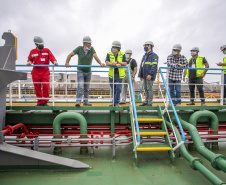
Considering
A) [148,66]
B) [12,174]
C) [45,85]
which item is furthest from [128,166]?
[45,85]

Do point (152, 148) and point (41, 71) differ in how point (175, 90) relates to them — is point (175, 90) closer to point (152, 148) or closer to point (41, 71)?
point (152, 148)

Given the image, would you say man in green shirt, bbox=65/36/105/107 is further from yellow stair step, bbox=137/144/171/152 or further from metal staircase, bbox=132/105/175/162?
Answer: yellow stair step, bbox=137/144/171/152

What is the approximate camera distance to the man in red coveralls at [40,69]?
4609 millimetres

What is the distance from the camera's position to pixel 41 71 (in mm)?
4645

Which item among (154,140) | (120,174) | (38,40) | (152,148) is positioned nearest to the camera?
(120,174)

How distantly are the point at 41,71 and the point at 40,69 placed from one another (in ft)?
0.22

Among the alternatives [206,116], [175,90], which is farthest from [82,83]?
[206,116]

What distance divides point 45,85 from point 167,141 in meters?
3.67

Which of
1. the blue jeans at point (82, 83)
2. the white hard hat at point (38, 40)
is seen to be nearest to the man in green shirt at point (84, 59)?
the blue jeans at point (82, 83)

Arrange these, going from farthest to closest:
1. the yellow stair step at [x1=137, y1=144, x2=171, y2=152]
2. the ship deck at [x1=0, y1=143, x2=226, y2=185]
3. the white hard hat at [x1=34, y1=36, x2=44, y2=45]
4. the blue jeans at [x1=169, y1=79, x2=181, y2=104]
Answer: the blue jeans at [x1=169, y1=79, x2=181, y2=104] < the white hard hat at [x1=34, y1=36, x2=44, y2=45] < the yellow stair step at [x1=137, y1=144, x2=171, y2=152] < the ship deck at [x1=0, y1=143, x2=226, y2=185]

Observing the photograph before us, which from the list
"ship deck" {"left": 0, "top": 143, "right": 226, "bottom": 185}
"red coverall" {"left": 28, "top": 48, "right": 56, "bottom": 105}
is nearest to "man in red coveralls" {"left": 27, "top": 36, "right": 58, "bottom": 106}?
"red coverall" {"left": 28, "top": 48, "right": 56, "bottom": 105}

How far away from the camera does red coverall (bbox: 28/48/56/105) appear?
4625mm

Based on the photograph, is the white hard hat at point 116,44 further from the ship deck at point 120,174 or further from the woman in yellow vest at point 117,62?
the ship deck at point 120,174

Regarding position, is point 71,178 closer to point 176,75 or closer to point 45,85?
point 45,85
